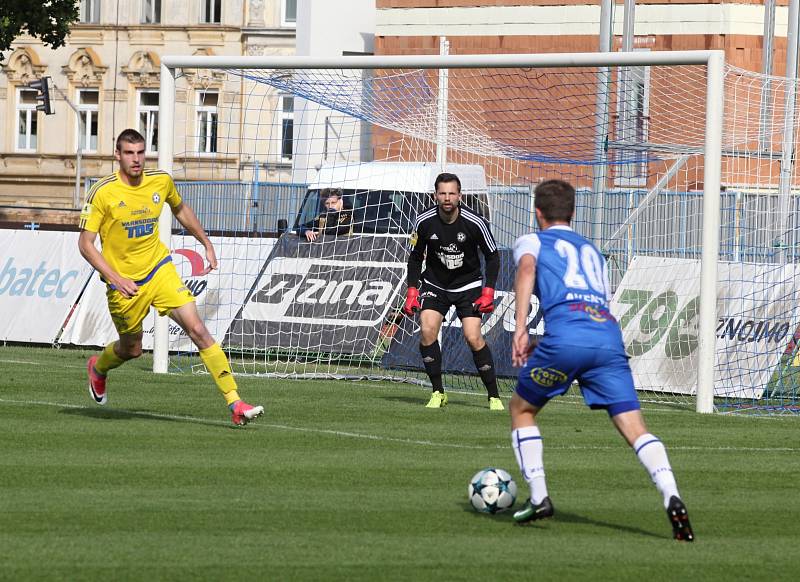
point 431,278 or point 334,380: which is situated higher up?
point 431,278

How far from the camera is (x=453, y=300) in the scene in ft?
46.7

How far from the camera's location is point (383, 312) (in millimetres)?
19328

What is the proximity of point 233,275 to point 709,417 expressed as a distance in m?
7.94

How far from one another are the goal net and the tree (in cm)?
1719

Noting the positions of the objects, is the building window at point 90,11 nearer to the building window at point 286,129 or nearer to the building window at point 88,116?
the building window at point 88,116

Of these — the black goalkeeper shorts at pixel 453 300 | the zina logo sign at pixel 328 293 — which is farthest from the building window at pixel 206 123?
the black goalkeeper shorts at pixel 453 300

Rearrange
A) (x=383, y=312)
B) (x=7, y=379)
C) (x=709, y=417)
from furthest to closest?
(x=383, y=312), (x=7, y=379), (x=709, y=417)

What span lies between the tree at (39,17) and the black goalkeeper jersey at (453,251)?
26.7 m

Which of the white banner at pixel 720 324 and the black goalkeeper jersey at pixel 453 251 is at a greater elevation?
the black goalkeeper jersey at pixel 453 251

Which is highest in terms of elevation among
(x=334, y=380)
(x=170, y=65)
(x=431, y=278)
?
(x=170, y=65)

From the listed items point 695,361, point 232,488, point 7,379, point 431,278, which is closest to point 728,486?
point 232,488

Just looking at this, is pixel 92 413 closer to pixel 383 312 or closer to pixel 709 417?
pixel 709 417

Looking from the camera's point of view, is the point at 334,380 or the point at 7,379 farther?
the point at 334,380

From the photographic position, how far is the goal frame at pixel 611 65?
14.3m
